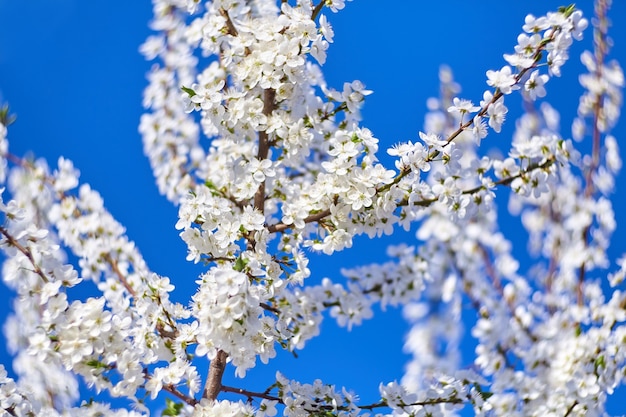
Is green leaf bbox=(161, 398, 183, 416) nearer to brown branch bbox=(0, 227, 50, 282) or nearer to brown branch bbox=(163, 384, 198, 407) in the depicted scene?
brown branch bbox=(163, 384, 198, 407)

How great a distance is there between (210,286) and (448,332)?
4.71 metres

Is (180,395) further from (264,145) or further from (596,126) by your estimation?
(596,126)

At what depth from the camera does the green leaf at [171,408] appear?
2670 mm

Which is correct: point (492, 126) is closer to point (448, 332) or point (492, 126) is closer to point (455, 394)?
point (455, 394)

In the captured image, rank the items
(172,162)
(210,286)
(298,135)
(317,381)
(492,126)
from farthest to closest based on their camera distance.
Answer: (172,162)
(298,135)
(317,381)
(492,126)
(210,286)

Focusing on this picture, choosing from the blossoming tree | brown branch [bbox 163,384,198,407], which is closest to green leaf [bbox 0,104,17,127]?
the blossoming tree

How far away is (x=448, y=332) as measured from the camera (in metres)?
6.93

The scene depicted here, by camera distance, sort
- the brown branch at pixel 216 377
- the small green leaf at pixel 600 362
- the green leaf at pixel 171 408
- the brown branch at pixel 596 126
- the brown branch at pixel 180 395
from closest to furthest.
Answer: the green leaf at pixel 171 408
the brown branch at pixel 180 395
the brown branch at pixel 216 377
the small green leaf at pixel 600 362
the brown branch at pixel 596 126

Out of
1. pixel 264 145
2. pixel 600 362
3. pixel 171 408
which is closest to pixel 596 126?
pixel 600 362

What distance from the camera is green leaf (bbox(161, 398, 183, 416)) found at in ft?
8.76

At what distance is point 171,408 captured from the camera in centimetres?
267

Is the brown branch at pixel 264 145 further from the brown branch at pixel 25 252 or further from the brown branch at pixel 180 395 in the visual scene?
the brown branch at pixel 25 252

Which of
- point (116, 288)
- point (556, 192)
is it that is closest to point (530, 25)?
point (116, 288)

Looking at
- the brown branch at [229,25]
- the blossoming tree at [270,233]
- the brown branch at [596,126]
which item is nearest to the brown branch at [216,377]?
the blossoming tree at [270,233]
